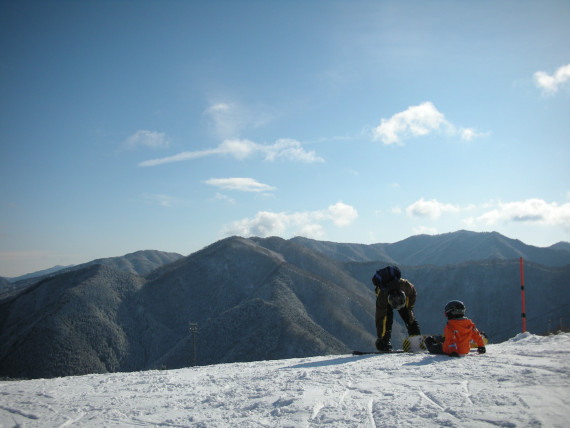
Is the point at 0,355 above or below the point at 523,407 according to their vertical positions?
below

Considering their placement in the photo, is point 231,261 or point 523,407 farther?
point 231,261

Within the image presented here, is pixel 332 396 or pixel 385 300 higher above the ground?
pixel 385 300

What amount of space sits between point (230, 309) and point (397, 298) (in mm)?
57500

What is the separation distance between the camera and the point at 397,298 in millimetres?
8406

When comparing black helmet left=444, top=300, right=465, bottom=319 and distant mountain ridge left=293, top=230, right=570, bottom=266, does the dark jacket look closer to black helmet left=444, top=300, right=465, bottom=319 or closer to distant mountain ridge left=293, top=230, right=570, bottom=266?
black helmet left=444, top=300, right=465, bottom=319

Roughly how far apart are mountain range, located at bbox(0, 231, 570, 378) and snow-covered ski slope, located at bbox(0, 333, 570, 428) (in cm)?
3948

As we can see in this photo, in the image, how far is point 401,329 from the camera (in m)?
73.3

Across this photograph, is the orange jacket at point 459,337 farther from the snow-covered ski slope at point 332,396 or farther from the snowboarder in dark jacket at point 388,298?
the snowboarder in dark jacket at point 388,298

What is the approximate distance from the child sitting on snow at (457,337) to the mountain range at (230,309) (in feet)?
132

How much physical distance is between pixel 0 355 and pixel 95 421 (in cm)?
6875

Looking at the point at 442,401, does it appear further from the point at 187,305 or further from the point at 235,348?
the point at 187,305

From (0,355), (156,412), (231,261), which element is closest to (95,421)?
(156,412)

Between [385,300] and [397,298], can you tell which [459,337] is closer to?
[397,298]

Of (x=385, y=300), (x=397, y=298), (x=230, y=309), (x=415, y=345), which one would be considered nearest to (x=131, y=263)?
(x=230, y=309)
